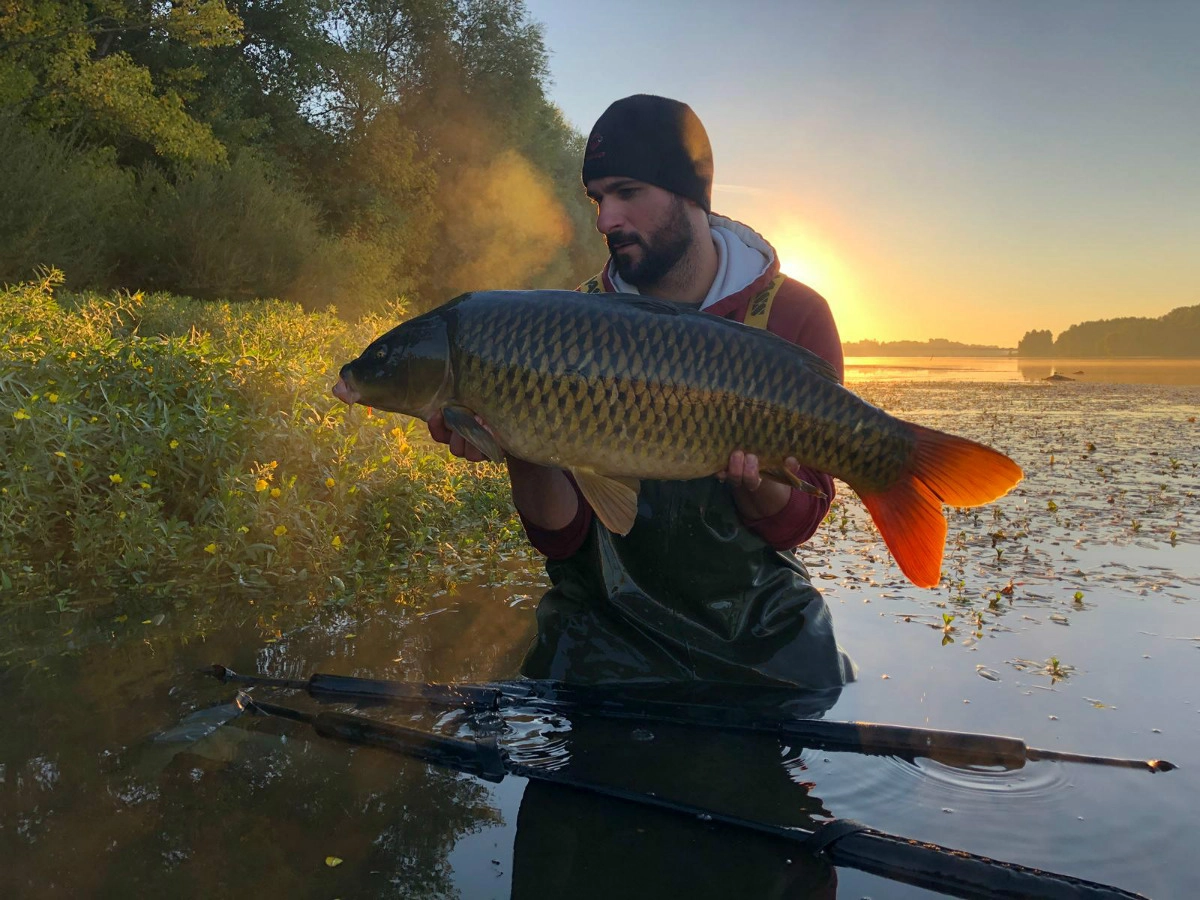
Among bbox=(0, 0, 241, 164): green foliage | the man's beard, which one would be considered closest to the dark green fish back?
the man's beard

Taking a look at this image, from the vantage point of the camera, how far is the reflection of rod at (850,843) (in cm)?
163

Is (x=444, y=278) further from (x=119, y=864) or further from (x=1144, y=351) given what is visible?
(x=1144, y=351)

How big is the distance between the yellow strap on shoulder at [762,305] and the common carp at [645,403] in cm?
48

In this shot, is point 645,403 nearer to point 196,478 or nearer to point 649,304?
point 649,304

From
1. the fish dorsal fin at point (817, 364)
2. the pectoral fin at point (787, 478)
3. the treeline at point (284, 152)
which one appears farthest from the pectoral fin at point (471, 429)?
the treeline at point (284, 152)

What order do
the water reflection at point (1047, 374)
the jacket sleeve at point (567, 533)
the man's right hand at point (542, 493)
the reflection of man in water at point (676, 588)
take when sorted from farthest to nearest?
the water reflection at point (1047, 374) → the jacket sleeve at point (567, 533) → the man's right hand at point (542, 493) → the reflection of man in water at point (676, 588)

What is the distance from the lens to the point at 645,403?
7.08 feet

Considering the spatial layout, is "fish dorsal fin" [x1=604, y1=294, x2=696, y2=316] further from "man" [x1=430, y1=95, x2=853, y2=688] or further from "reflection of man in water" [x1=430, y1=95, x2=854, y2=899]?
"man" [x1=430, y1=95, x2=853, y2=688]

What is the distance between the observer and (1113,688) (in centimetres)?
318

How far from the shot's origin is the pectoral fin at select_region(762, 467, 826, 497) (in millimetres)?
2314

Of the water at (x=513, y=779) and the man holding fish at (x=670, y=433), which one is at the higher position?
the man holding fish at (x=670, y=433)

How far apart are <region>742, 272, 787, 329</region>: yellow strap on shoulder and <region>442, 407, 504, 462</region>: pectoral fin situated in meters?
0.97

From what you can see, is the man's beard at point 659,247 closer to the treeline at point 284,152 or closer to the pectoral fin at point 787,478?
the pectoral fin at point 787,478

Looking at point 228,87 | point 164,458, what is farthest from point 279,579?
point 228,87
